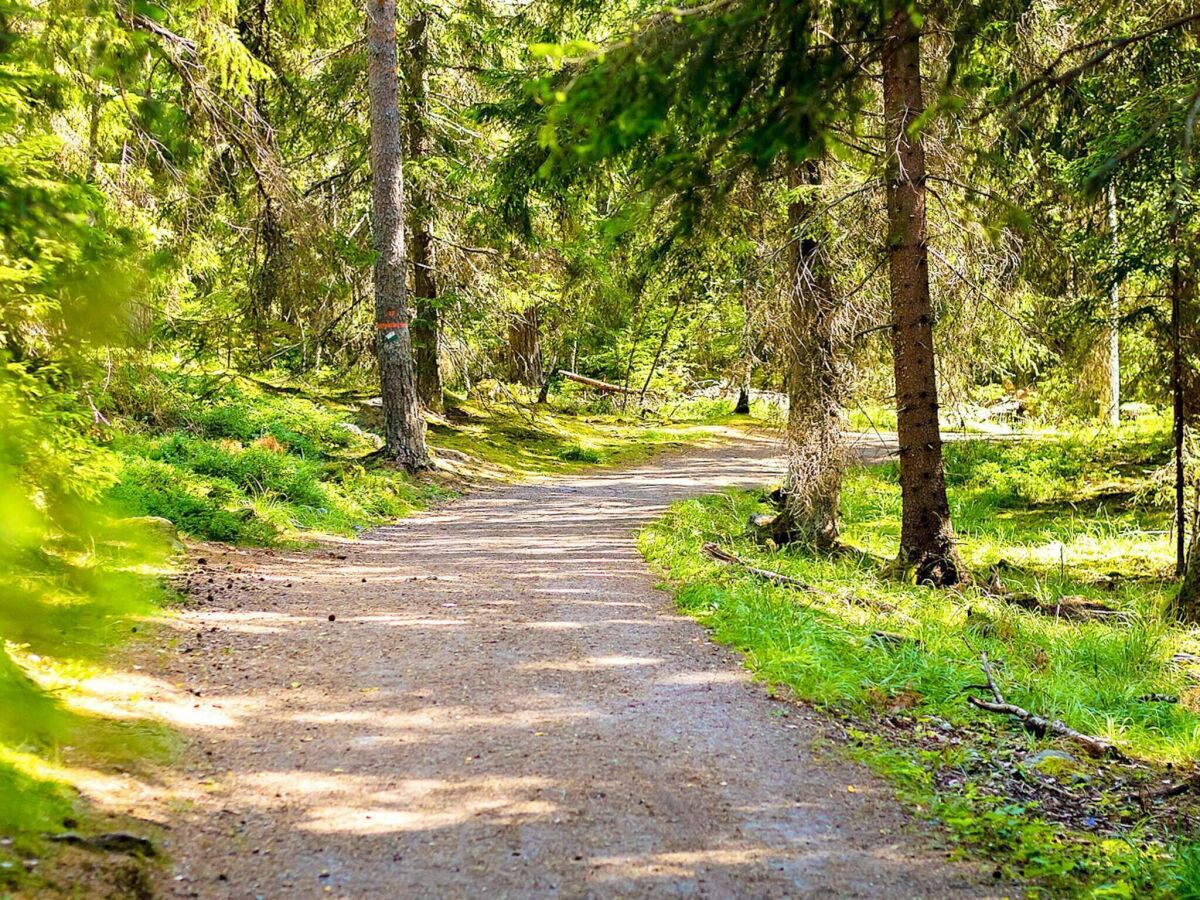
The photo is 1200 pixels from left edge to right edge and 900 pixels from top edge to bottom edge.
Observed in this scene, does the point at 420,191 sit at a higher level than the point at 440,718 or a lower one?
higher

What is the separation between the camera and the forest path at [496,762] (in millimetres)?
3338

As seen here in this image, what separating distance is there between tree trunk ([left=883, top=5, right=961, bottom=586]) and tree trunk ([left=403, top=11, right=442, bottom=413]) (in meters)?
9.98

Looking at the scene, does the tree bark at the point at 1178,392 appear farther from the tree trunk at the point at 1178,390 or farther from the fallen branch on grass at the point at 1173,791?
the fallen branch on grass at the point at 1173,791

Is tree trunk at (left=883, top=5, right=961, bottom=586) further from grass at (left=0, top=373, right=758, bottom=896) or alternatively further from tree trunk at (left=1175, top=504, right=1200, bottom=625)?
grass at (left=0, top=373, right=758, bottom=896)

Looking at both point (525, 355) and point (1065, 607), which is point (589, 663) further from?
point (525, 355)

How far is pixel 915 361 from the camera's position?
8.90m

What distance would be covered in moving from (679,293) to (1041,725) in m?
7.66

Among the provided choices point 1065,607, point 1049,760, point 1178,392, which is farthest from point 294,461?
point 1178,392

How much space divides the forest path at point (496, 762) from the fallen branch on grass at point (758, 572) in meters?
1.51

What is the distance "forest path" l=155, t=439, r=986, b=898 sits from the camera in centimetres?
334

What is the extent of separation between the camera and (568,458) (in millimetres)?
20156

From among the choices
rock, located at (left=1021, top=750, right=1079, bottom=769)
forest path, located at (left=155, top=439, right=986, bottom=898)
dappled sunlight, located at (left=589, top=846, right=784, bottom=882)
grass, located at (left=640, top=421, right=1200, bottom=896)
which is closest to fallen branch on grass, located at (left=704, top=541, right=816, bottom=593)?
grass, located at (left=640, top=421, right=1200, bottom=896)

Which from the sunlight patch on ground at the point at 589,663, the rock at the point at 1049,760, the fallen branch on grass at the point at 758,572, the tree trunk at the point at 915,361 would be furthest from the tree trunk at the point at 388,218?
the rock at the point at 1049,760

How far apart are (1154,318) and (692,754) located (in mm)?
10051
